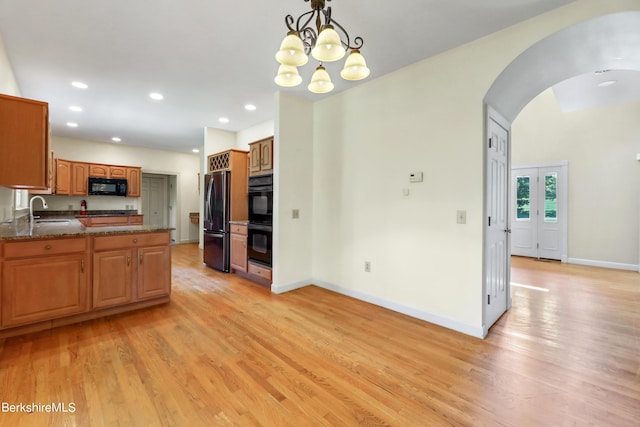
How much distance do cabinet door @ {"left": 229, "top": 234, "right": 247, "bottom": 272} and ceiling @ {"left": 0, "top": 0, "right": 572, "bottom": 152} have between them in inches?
86.6

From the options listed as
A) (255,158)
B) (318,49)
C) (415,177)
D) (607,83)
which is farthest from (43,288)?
(607,83)

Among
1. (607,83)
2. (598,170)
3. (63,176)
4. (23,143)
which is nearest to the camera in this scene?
(23,143)

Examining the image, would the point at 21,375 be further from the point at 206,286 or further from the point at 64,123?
the point at 64,123

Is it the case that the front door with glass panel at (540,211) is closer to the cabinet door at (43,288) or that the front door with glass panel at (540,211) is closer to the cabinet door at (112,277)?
the cabinet door at (112,277)

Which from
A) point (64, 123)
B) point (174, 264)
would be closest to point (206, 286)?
point (174, 264)

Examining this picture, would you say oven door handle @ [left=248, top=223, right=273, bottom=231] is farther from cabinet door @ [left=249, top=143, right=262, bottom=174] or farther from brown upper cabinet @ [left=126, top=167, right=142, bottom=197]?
brown upper cabinet @ [left=126, top=167, right=142, bottom=197]

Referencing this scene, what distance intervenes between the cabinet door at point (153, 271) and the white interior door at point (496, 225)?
3.45 meters

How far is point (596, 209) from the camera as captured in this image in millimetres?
5645

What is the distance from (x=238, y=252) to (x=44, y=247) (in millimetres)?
2434

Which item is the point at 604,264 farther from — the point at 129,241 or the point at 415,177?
the point at 129,241

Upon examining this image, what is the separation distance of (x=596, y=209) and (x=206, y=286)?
24.7 ft

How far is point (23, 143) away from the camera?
265 centimetres

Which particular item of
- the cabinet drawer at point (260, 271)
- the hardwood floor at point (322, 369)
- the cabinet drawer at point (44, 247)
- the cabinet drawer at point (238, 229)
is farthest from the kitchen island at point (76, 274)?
the cabinet drawer at point (238, 229)

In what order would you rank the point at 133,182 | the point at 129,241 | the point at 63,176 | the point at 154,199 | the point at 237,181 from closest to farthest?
the point at 129,241, the point at 237,181, the point at 63,176, the point at 133,182, the point at 154,199
